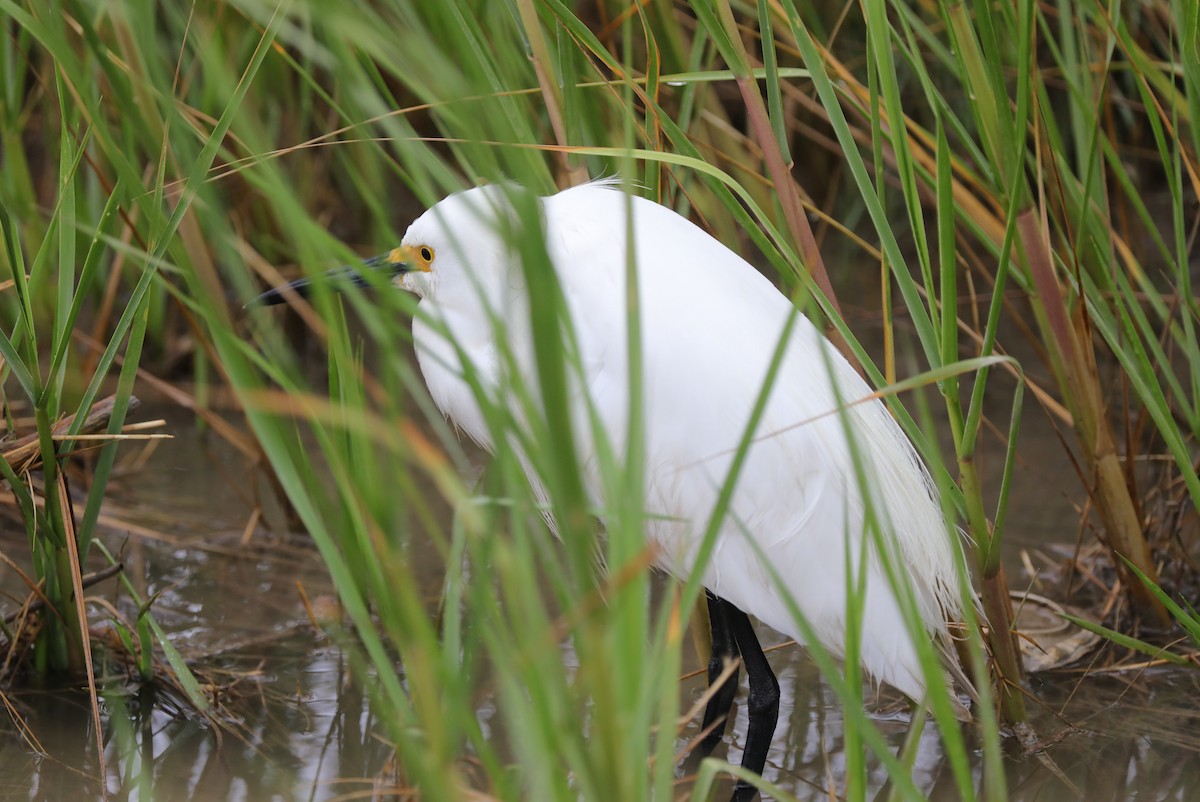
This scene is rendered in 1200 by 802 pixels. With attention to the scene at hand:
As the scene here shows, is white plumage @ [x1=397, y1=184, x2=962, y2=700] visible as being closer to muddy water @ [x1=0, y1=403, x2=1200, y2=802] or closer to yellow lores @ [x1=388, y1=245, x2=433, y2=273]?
yellow lores @ [x1=388, y1=245, x2=433, y2=273]

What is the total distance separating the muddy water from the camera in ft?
5.27

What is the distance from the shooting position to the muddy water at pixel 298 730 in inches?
63.2

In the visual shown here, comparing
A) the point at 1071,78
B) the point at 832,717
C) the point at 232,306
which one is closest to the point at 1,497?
the point at 232,306

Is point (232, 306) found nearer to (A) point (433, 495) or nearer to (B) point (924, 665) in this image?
(A) point (433, 495)

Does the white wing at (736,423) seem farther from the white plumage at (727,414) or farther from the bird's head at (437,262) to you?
the bird's head at (437,262)

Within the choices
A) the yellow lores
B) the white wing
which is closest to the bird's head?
the yellow lores

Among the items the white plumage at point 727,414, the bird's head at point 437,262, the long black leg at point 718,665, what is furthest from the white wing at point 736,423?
the long black leg at point 718,665

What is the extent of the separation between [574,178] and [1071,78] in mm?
691

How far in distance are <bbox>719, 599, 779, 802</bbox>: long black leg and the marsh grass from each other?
0.12 meters

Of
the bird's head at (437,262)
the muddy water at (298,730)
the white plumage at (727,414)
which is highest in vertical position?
the bird's head at (437,262)

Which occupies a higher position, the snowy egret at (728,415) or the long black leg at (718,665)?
the snowy egret at (728,415)

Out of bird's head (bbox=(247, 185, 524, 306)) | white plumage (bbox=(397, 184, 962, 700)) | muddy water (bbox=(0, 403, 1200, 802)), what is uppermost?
bird's head (bbox=(247, 185, 524, 306))

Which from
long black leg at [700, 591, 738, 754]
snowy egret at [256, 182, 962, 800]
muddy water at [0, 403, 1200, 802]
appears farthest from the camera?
long black leg at [700, 591, 738, 754]

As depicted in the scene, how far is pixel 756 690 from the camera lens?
1.71m
